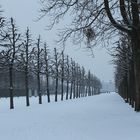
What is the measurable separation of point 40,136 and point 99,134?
1966mm

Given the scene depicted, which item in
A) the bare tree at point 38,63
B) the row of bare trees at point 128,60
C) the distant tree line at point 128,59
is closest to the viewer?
the distant tree line at point 128,59

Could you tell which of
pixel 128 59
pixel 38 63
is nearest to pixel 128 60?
pixel 128 59

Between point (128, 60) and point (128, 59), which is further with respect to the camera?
point (128, 60)

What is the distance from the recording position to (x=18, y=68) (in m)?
48.7

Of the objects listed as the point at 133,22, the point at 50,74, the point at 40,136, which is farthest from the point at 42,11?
the point at 50,74

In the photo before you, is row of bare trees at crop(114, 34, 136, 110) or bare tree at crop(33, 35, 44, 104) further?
bare tree at crop(33, 35, 44, 104)

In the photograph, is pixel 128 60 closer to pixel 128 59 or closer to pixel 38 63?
pixel 128 59

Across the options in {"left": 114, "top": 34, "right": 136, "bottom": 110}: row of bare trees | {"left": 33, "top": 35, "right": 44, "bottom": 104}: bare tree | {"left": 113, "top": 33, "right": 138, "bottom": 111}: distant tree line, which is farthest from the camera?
{"left": 33, "top": 35, "right": 44, "bottom": 104}: bare tree

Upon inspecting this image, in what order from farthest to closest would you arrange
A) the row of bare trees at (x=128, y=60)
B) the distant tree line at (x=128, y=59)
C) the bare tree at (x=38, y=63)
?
the bare tree at (x=38, y=63) < the row of bare trees at (x=128, y=60) < the distant tree line at (x=128, y=59)

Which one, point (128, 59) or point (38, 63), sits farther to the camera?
point (38, 63)

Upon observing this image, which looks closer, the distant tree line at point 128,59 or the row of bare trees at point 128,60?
the distant tree line at point 128,59

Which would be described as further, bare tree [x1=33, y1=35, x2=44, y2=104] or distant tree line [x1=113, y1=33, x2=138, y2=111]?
bare tree [x1=33, y1=35, x2=44, y2=104]

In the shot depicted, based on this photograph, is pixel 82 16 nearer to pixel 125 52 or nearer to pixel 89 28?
pixel 89 28

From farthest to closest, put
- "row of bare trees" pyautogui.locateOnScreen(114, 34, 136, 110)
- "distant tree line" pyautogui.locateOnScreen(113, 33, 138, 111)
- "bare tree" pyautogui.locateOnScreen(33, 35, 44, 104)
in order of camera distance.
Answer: "bare tree" pyautogui.locateOnScreen(33, 35, 44, 104), "row of bare trees" pyautogui.locateOnScreen(114, 34, 136, 110), "distant tree line" pyautogui.locateOnScreen(113, 33, 138, 111)
